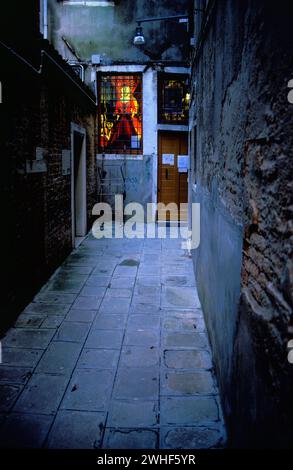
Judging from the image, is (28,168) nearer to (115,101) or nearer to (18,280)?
(18,280)

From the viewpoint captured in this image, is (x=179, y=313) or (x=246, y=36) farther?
(x=179, y=313)

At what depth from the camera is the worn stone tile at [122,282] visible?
266 inches

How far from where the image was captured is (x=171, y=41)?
11.9 metres

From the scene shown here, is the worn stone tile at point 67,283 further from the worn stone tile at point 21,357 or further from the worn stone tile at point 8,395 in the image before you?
the worn stone tile at point 8,395

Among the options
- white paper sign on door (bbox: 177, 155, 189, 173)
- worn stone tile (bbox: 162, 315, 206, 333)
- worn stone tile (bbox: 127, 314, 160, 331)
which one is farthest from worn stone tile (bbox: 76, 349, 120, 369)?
white paper sign on door (bbox: 177, 155, 189, 173)

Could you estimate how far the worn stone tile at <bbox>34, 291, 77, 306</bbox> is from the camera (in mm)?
5983

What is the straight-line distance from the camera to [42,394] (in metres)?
3.68

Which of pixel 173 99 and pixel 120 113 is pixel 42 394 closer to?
pixel 120 113

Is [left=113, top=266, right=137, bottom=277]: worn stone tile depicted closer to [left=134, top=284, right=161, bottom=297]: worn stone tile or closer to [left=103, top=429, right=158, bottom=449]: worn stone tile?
[left=134, top=284, right=161, bottom=297]: worn stone tile

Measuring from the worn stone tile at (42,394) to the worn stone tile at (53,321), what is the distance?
1173 millimetres

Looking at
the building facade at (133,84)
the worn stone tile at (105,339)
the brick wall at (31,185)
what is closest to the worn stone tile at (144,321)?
the worn stone tile at (105,339)

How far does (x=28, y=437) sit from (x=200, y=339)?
7.49ft

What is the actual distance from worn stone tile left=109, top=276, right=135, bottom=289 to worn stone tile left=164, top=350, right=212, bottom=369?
7.69 feet

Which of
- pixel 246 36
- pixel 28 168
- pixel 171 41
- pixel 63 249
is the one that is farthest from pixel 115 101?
pixel 246 36
